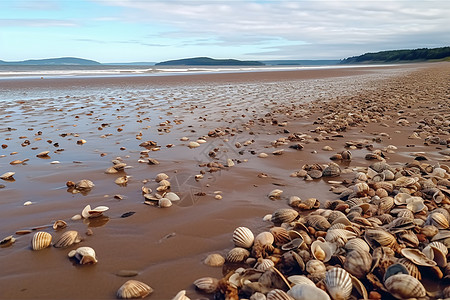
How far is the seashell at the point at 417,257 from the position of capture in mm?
2107

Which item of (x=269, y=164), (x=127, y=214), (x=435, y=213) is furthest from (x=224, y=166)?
(x=435, y=213)

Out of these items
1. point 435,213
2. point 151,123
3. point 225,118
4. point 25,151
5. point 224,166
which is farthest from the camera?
point 225,118

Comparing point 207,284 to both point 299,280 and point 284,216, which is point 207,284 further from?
point 284,216

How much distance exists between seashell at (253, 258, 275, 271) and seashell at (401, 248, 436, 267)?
0.86 metres

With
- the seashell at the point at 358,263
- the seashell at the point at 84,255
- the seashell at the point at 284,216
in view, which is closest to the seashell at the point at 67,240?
the seashell at the point at 84,255

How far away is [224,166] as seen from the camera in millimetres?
4707

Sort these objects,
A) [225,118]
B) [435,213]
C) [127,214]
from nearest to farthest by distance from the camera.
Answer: [435,213], [127,214], [225,118]

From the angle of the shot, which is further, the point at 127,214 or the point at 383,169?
the point at 383,169

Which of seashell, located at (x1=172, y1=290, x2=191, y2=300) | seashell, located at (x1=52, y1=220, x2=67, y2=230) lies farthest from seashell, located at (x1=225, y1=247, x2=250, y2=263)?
seashell, located at (x1=52, y1=220, x2=67, y2=230)

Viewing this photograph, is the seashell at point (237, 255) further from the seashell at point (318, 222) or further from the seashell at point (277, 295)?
the seashell at point (318, 222)

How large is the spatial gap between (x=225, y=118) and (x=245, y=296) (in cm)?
718

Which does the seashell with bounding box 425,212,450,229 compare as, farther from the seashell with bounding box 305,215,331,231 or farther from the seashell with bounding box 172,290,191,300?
the seashell with bounding box 172,290,191,300

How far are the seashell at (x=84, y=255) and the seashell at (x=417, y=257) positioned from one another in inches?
82.4

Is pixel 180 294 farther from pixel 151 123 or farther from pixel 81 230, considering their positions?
pixel 151 123
